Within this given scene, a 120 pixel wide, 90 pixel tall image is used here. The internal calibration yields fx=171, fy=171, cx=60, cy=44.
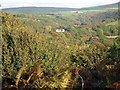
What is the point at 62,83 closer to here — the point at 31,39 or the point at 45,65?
the point at 45,65

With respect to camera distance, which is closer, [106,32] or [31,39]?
[31,39]

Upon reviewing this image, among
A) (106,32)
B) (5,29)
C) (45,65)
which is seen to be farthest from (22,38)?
(106,32)

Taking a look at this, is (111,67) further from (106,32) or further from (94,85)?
(106,32)

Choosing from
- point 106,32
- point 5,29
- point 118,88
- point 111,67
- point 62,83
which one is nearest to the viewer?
point 118,88

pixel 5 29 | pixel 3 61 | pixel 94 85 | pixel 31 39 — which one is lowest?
pixel 94 85

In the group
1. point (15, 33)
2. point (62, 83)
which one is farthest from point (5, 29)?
point (62, 83)

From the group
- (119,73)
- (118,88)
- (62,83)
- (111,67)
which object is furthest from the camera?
(111,67)

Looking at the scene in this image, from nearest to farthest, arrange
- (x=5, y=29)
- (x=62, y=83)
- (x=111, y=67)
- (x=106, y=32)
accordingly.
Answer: (x=62, y=83)
(x=111, y=67)
(x=5, y=29)
(x=106, y=32)

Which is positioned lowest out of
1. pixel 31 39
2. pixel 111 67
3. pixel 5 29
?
pixel 111 67

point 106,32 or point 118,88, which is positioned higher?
point 118,88
